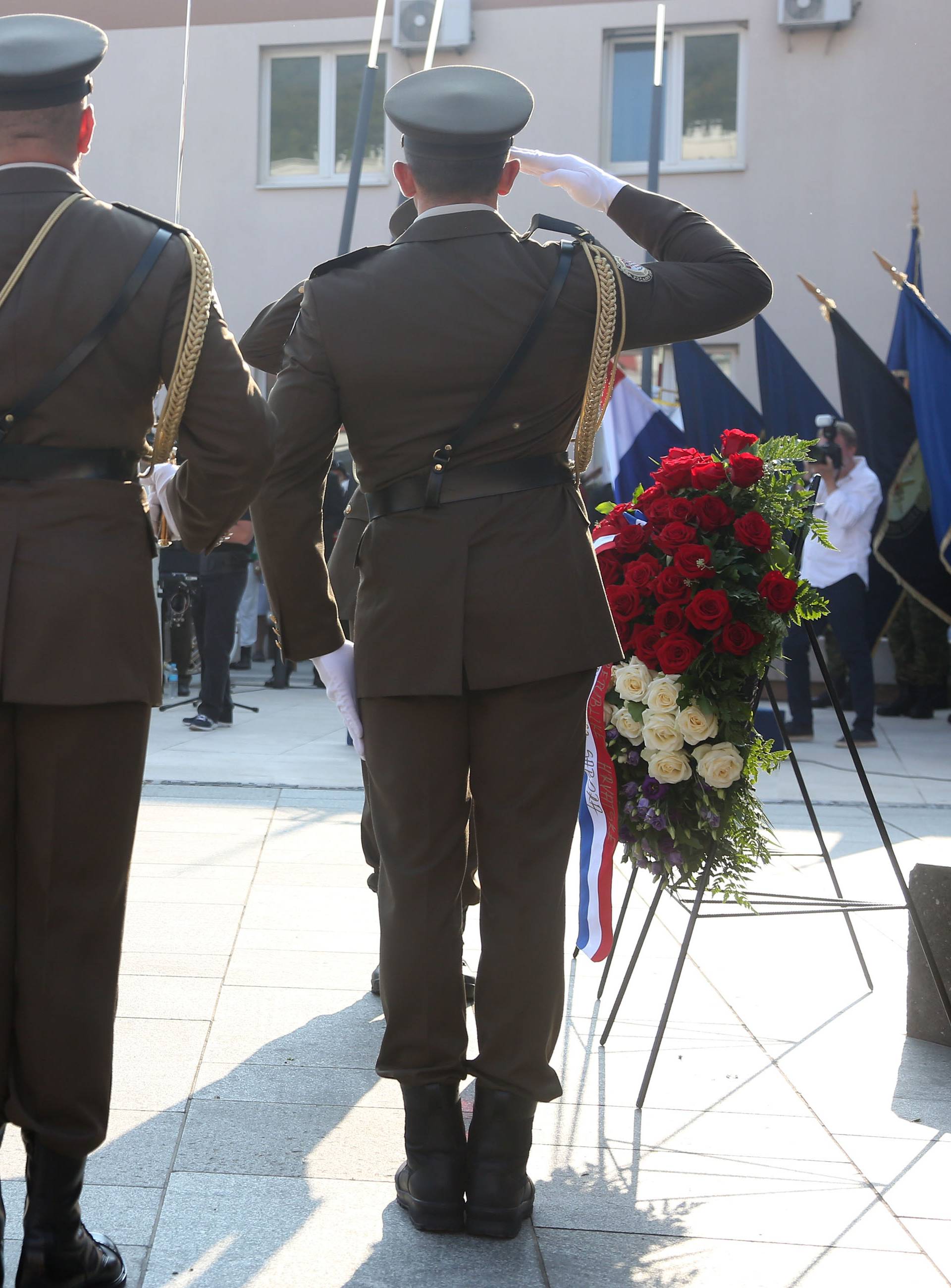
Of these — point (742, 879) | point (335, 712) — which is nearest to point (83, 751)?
point (742, 879)

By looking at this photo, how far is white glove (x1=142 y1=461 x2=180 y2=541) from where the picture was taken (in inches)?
93.7

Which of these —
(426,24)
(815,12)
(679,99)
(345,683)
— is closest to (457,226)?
(345,683)

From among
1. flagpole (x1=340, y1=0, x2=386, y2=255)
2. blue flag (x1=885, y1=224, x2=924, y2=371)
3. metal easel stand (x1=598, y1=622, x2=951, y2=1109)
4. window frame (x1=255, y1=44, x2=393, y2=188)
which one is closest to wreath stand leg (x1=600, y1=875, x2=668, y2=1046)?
metal easel stand (x1=598, y1=622, x2=951, y2=1109)

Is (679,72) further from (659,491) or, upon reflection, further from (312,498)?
(312,498)

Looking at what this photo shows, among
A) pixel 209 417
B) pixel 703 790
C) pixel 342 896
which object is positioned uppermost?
pixel 209 417

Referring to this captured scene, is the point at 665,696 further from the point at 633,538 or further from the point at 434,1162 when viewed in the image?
the point at 434,1162

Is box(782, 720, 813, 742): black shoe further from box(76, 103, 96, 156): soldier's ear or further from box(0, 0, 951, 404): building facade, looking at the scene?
box(76, 103, 96, 156): soldier's ear

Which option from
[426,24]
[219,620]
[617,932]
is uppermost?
[426,24]

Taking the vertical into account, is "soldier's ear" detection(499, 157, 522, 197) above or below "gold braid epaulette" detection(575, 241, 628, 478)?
above

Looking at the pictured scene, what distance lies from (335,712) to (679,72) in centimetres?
789

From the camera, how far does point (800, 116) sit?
13.4 m

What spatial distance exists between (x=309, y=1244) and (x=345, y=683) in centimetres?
97

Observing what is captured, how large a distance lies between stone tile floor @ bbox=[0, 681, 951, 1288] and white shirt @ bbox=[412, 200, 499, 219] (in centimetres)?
177

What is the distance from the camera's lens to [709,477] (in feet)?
10.8
